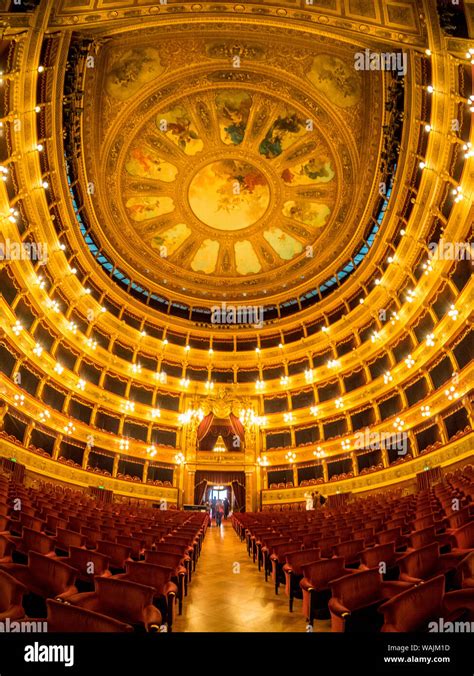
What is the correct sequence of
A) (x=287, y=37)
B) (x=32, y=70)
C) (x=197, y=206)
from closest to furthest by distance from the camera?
(x=32, y=70)
(x=287, y=37)
(x=197, y=206)

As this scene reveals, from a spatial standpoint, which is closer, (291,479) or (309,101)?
(309,101)

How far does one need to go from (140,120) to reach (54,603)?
2459 centimetres

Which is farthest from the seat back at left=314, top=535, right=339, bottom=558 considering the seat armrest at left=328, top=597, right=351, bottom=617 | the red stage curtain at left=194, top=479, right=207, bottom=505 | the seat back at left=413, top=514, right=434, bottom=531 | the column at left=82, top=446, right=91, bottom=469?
the red stage curtain at left=194, top=479, right=207, bottom=505

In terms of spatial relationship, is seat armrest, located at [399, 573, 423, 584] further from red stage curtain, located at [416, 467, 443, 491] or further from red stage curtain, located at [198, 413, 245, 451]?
red stage curtain, located at [198, 413, 245, 451]

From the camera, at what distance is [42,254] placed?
60.5 ft

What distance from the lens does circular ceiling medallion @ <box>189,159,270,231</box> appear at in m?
25.2

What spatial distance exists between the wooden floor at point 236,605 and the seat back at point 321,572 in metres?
0.40

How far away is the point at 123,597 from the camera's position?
8.97ft

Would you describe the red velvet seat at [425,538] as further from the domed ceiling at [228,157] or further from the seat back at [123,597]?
the domed ceiling at [228,157]

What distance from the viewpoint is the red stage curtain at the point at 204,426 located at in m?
25.1

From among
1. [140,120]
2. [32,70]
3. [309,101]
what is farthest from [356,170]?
[32,70]

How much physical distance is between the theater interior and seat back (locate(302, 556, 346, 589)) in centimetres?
5

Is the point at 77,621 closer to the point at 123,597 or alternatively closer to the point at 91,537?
the point at 123,597

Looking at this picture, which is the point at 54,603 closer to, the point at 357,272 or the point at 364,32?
the point at 364,32
